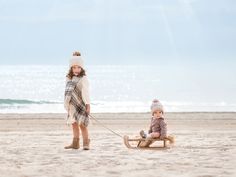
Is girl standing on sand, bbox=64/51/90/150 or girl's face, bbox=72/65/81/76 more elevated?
girl's face, bbox=72/65/81/76

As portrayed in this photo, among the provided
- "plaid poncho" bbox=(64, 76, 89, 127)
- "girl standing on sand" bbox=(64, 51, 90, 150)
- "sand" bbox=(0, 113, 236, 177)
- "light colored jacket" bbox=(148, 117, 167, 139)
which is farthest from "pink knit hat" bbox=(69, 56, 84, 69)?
"light colored jacket" bbox=(148, 117, 167, 139)

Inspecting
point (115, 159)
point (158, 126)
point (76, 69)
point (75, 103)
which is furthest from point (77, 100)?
point (115, 159)

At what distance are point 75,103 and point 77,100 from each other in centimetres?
8

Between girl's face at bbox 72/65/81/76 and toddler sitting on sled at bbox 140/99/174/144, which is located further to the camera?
girl's face at bbox 72/65/81/76

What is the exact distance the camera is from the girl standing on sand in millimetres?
12773

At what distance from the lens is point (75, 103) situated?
12.9 m

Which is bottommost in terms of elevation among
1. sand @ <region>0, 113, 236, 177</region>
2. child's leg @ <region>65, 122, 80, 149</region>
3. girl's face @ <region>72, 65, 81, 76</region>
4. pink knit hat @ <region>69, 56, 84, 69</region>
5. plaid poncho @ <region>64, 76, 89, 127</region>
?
sand @ <region>0, 113, 236, 177</region>

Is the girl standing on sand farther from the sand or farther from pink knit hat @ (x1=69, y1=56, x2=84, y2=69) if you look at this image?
the sand

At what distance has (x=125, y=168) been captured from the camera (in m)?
9.89

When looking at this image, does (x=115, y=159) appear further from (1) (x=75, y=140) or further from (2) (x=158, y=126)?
(2) (x=158, y=126)

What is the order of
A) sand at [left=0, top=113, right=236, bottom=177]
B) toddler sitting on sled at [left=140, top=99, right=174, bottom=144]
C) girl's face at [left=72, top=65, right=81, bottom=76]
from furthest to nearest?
girl's face at [left=72, top=65, right=81, bottom=76], toddler sitting on sled at [left=140, top=99, right=174, bottom=144], sand at [left=0, top=113, right=236, bottom=177]

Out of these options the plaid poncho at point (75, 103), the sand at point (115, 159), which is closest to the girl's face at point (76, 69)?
the plaid poncho at point (75, 103)

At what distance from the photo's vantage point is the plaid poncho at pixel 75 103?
1277 cm

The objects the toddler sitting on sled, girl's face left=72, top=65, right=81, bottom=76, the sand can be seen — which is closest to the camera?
Result: the sand
